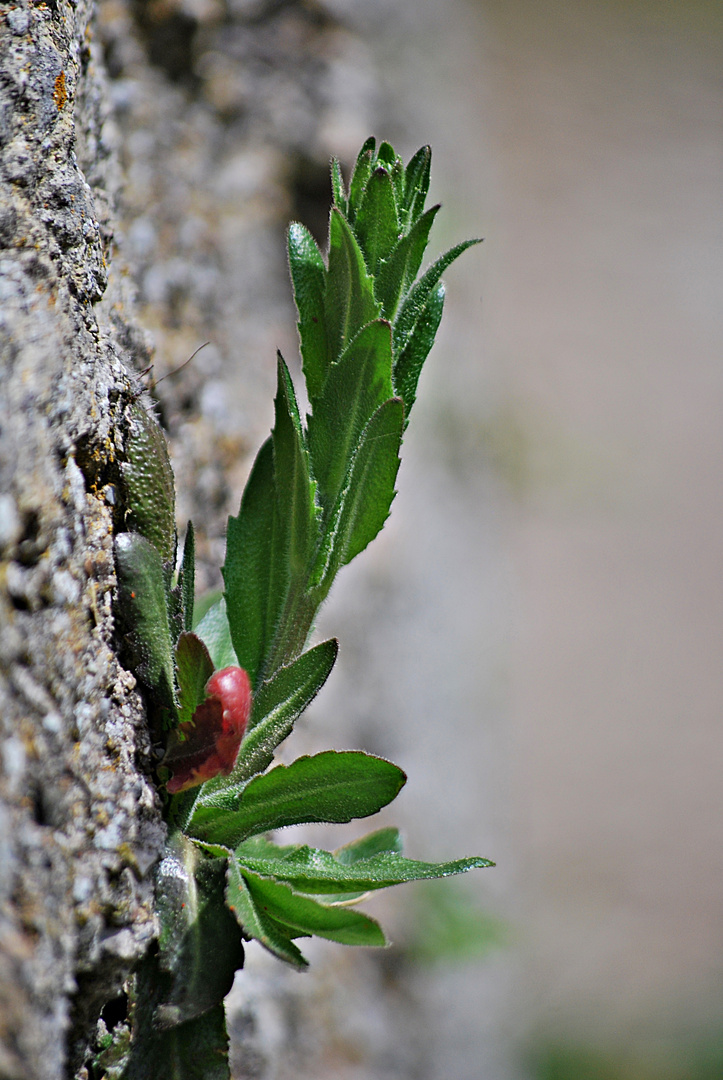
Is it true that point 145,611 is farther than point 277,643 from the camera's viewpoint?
No

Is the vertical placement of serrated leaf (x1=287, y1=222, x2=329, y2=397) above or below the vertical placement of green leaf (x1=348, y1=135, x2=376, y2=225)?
below

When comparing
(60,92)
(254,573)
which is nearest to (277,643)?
(254,573)

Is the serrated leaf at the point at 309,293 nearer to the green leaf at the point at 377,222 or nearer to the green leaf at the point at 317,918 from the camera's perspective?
the green leaf at the point at 377,222

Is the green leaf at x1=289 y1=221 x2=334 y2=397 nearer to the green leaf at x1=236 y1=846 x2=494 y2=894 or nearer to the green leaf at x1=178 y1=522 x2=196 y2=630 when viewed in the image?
the green leaf at x1=178 y1=522 x2=196 y2=630

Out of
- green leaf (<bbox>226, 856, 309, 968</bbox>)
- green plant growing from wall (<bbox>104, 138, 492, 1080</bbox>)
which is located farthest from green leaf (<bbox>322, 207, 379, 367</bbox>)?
green leaf (<bbox>226, 856, 309, 968</bbox>)

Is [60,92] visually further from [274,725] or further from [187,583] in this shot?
[274,725]

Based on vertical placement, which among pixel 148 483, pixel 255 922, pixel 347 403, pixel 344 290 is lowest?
pixel 255 922
